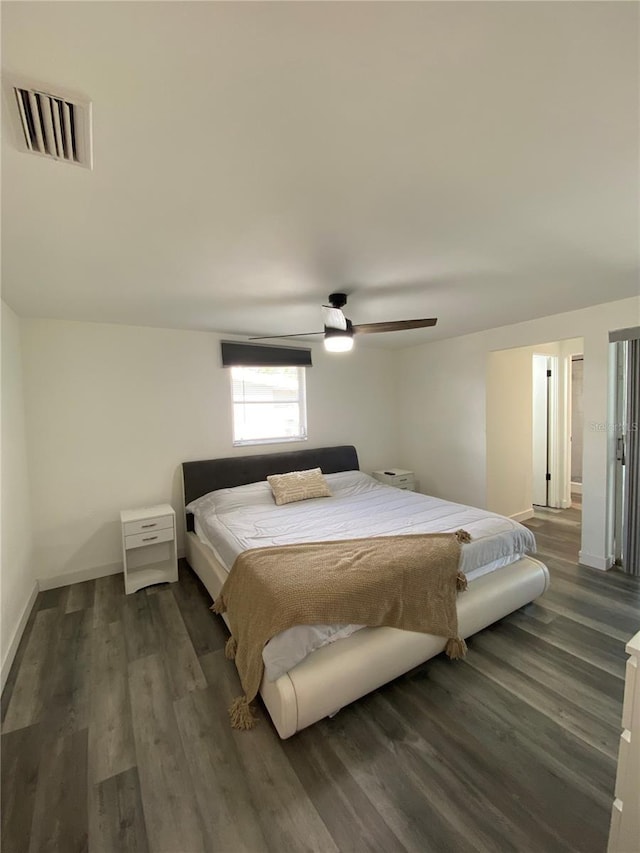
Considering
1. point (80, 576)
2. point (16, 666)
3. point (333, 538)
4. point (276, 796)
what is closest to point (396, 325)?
point (333, 538)

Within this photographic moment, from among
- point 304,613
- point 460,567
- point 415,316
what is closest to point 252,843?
point 304,613

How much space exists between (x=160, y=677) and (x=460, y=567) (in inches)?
77.3

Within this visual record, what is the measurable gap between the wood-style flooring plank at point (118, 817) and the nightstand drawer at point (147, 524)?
5.83 ft

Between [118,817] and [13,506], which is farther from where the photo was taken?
[13,506]

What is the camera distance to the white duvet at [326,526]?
169 cm

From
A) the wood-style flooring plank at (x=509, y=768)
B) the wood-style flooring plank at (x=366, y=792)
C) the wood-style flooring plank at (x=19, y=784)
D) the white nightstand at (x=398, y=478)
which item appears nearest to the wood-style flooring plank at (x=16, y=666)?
the wood-style flooring plank at (x=19, y=784)

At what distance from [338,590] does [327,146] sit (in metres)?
1.92

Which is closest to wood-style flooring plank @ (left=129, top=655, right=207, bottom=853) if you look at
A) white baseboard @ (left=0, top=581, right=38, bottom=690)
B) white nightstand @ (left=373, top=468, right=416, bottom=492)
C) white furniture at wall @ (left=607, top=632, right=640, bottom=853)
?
white baseboard @ (left=0, top=581, right=38, bottom=690)

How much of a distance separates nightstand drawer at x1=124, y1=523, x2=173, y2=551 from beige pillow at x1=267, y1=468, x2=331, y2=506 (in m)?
1.04

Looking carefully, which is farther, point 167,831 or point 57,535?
point 57,535

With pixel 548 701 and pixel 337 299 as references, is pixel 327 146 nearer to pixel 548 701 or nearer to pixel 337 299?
pixel 337 299

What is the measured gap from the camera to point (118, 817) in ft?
4.36

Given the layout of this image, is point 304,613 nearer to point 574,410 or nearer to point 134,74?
point 134,74

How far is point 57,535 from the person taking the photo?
10.2 feet
